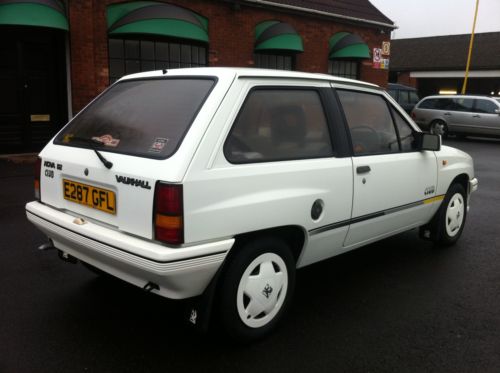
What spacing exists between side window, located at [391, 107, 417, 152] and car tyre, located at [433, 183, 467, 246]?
0.85 meters

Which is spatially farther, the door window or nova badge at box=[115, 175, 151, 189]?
the door window

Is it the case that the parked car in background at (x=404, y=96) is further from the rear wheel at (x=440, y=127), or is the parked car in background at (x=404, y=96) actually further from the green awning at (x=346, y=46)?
the green awning at (x=346, y=46)

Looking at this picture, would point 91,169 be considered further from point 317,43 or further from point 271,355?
point 317,43

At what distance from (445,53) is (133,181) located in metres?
35.4

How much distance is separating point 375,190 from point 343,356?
1331mm

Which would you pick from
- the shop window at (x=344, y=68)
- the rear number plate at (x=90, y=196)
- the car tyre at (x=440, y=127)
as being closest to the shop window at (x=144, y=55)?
the shop window at (x=344, y=68)

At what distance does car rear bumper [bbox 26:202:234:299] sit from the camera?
2.51 metres

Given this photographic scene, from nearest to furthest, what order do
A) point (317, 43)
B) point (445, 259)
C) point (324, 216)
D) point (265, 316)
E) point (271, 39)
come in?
point (265, 316) < point (324, 216) < point (445, 259) < point (271, 39) < point (317, 43)

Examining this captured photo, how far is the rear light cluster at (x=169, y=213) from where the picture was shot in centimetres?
251

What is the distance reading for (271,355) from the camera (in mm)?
2896

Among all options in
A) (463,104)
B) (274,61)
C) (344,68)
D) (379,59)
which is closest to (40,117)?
(274,61)

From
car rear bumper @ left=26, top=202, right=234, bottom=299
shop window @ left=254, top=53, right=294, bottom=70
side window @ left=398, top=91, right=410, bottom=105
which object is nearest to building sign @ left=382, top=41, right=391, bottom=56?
side window @ left=398, top=91, right=410, bottom=105

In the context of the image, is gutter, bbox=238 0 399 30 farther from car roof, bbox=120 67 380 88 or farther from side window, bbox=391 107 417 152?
car roof, bbox=120 67 380 88

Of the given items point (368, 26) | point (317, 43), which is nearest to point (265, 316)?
point (317, 43)
